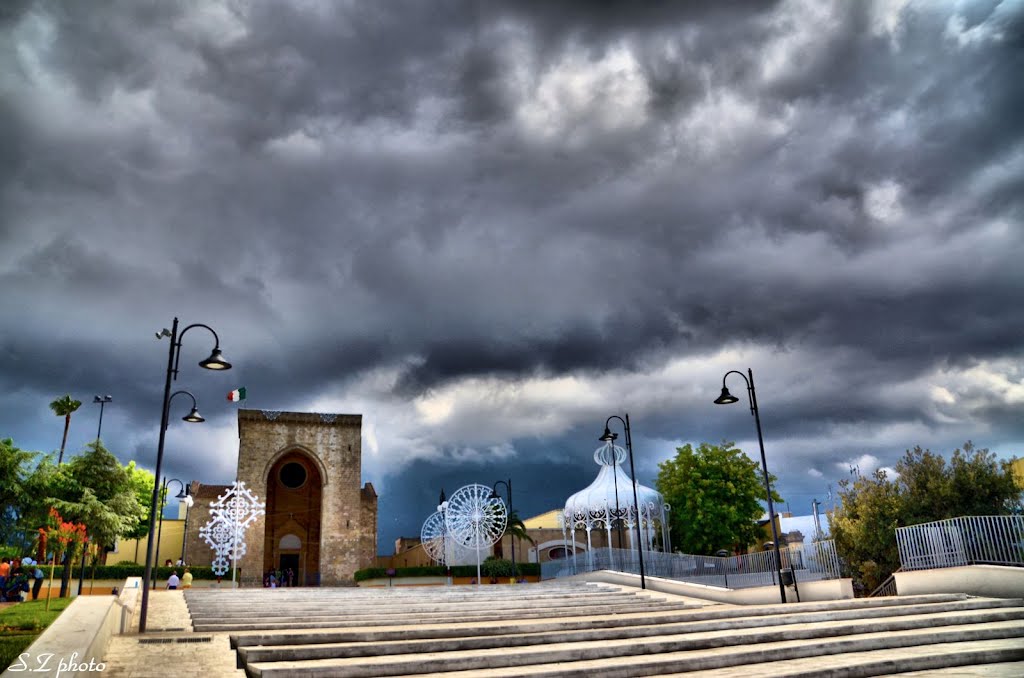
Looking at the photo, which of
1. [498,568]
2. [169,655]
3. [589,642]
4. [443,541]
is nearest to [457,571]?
[498,568]

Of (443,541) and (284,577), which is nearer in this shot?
(443,541)

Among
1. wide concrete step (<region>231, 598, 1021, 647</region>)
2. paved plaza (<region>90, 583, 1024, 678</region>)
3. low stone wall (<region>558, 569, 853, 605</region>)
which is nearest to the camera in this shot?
paved plaza (<region>90, 583, 1024, 678</region>)

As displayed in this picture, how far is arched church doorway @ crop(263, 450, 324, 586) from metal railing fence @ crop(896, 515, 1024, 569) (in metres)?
30.8

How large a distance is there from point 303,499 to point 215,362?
98.2 feet

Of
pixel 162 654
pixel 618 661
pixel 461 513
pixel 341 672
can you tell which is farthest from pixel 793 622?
pixel 461 513

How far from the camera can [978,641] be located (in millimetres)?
9062

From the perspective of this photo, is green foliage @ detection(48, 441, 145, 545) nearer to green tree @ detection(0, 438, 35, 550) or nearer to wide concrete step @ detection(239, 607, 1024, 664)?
green tree @ detection(0, 438, 35, 550)

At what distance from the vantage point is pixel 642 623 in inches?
400

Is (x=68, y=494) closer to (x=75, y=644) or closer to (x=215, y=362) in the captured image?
(x=215, y=362)

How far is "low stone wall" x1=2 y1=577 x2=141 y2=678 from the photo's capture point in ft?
16.2

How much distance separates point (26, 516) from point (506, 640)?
22.2m

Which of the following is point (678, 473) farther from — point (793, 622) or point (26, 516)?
point (26, 516)

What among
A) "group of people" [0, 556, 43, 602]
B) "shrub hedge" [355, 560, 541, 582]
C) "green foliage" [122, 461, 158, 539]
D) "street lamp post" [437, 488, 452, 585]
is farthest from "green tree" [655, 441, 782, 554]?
"green foliage" [122, 461, 158, 539]

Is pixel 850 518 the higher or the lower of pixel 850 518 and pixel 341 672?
the higher
